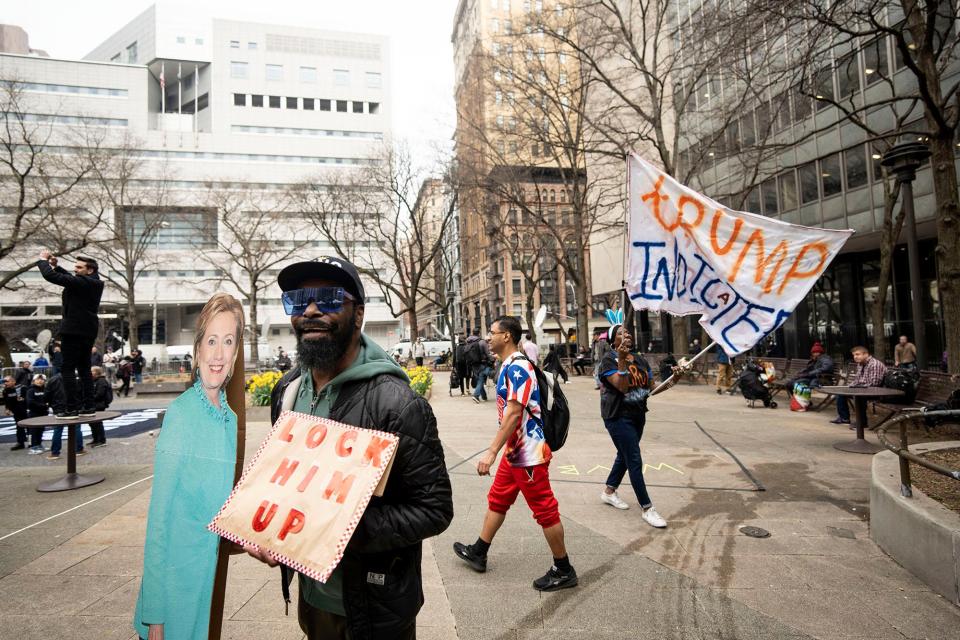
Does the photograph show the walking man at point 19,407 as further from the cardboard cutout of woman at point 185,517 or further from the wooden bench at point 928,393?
the wooden bench at point 928,393

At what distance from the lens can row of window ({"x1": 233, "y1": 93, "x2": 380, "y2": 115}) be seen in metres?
61.3

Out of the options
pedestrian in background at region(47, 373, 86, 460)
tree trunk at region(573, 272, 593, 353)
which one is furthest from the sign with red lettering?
tree trunk at region(573, 272, 593, 353)

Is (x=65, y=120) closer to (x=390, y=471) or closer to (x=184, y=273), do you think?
(x=184, y=273)

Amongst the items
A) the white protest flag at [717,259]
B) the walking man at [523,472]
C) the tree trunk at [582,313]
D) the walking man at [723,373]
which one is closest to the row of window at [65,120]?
the tree trunk at [582,313]

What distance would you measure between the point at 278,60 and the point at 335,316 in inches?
2830

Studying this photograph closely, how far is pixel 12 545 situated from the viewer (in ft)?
15.0

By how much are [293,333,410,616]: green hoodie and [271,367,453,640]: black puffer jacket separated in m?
0.08

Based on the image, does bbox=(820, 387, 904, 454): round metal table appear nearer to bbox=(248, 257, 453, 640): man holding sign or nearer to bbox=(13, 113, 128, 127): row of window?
bbox=(248, 257, 453, 640): man holding sign

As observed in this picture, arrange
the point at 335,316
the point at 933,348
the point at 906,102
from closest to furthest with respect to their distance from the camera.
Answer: the point at 335,316
the point at 906,102
the point at 933,348

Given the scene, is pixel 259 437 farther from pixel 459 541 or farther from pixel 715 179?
pixel 715 179

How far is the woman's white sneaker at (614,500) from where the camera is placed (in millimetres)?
5418

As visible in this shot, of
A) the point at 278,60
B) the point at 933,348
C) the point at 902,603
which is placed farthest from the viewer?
the point at 278,60

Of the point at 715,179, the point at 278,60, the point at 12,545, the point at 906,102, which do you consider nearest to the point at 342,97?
the point at 278,60

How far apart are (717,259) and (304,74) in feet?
227
